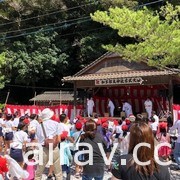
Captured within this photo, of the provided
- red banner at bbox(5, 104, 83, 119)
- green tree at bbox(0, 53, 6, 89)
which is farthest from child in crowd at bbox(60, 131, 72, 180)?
green tree at bbox(0, 53, 6, 89)

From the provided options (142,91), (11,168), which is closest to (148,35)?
(11,168)

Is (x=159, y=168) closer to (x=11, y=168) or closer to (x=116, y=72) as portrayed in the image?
(x=11, y=168)

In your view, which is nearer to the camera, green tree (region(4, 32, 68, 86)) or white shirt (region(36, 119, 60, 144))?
white shirt (region(36, 119, 60, 144))

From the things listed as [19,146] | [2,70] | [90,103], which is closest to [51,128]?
[19,146]

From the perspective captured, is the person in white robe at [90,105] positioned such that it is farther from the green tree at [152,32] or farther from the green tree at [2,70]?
the green tree at [152,32]

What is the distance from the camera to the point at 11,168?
466 centimetres

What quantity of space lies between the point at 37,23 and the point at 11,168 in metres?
27.7

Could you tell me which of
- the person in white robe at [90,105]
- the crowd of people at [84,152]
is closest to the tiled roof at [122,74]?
the person in white robe at [90,105]

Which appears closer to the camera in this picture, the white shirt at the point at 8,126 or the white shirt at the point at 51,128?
the white shirt at the point at 51,128

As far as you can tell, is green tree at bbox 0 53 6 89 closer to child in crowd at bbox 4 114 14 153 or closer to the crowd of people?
child in crowd at bbox 4 114 14 153

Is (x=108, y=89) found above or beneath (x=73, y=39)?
beneath

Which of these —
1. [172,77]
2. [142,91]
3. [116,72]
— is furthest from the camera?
[142,91]

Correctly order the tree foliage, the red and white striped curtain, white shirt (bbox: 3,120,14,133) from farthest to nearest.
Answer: the tree foliage
the red and white striped curtain
white shirt (bbox: 3,120,14,133)

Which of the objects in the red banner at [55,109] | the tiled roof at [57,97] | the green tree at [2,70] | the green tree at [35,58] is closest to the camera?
the red banner at [55,109]
